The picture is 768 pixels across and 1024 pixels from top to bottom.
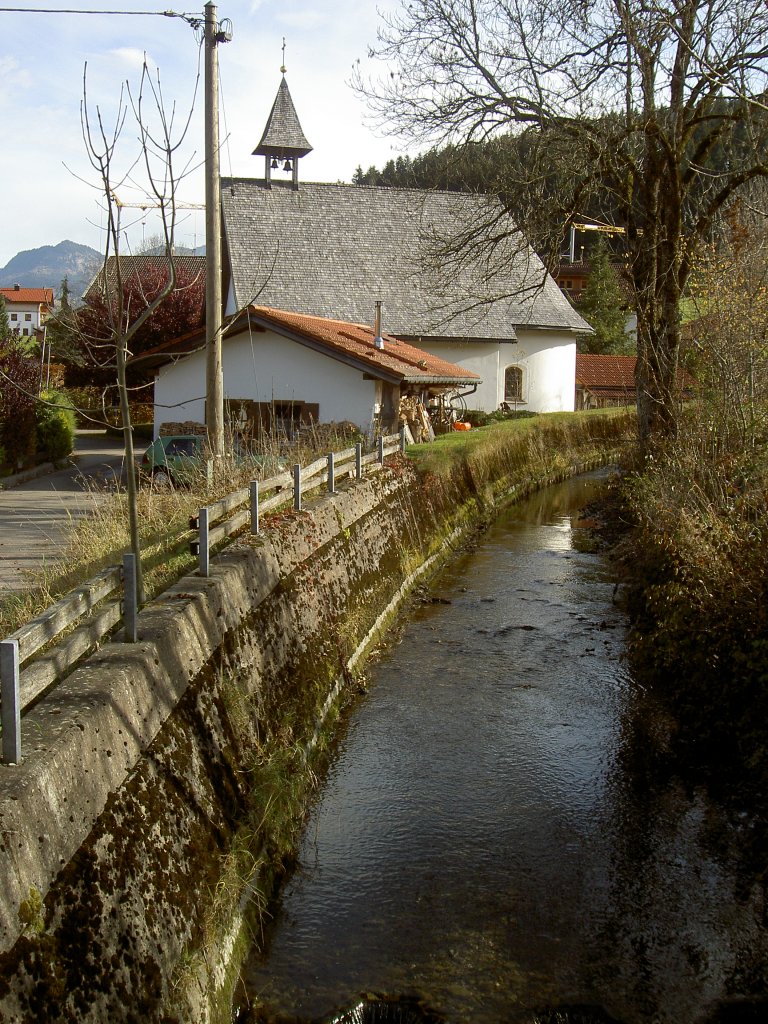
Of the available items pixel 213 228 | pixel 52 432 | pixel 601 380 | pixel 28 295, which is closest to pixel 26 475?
pixel 52 432

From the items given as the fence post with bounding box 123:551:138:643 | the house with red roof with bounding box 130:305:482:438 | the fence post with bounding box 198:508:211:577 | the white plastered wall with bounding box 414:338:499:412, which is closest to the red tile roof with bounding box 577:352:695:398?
the white plastered wall with bounding box 414:338:499:412

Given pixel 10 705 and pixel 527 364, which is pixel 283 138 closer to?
pixel 527 364

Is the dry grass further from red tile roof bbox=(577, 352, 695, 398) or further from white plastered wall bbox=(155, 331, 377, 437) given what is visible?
red tile roof bbox=(577, 352, 695, 398)

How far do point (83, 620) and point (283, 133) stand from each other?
36435mm

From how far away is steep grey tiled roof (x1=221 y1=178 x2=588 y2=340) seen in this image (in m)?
37.2

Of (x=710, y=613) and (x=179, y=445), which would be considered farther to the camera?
(x=179, y=445)

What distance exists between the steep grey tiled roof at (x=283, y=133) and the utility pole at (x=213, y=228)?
85.7 ft

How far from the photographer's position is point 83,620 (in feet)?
23.4

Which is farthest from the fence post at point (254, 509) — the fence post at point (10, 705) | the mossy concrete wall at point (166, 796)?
the fence post at point (10, 705)

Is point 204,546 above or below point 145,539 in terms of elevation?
above

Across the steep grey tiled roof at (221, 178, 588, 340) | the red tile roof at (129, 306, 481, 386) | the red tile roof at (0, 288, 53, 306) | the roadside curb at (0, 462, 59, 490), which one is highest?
the red tile roof at (0, 288, 53, 306)

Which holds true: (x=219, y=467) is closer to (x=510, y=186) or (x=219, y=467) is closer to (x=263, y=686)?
(x=263, y=686)

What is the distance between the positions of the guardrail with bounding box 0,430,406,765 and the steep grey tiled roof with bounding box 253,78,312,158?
1205 inches

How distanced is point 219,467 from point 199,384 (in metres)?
13.8
